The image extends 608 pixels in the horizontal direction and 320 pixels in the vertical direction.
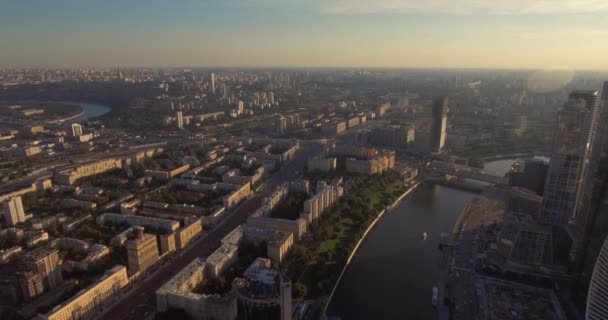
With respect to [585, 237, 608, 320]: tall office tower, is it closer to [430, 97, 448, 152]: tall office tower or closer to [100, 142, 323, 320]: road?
[100, 142, 323, 320]: road

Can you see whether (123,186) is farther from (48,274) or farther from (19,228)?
(48,274)

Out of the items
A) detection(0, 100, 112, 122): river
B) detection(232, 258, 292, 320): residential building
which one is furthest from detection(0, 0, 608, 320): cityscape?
detection(0, 100, 112, 122): river

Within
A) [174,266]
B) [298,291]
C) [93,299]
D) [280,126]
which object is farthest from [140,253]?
[280,126]

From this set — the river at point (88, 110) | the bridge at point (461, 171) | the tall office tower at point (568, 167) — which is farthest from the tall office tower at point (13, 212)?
the river at point (88, 110)

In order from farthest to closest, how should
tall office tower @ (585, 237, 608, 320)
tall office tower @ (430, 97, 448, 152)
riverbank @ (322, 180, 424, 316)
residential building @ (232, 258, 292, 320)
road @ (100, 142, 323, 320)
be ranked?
tall office tower @ (430, 97, 448, 152) < riverbank @ (322, 180, 424, 316) < road @ (100, 142, 323, 320) < tall office tower @ (585, 237, 608, 320) < residential building @ (232, 258, 292, 320)

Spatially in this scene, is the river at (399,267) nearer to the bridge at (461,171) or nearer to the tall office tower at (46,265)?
the bridge at (461,171)

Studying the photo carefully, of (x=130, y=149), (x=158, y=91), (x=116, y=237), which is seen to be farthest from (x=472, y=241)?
(x=158, y=91)
